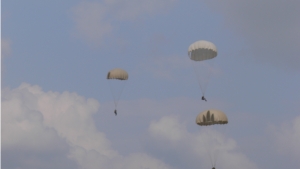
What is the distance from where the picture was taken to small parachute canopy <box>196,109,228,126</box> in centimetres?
11322

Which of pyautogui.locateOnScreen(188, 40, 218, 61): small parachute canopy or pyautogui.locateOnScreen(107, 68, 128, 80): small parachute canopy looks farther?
pyautogui.locateOnScreen(107, 68, 128, 80): small parachute canopy

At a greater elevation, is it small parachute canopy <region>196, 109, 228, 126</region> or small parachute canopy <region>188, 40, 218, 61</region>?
small parachute canopy <region>188, 40, 218, 61</region>

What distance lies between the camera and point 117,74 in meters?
124

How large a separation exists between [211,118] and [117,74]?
62.2 feet

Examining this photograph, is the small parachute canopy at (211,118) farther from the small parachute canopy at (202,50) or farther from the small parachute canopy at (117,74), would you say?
the small parachute canopy at (117,74)

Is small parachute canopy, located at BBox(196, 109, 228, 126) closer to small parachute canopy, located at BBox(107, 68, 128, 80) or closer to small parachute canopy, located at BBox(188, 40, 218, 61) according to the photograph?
small parachute canopy, located at BBox(188, 40, 218, 61)

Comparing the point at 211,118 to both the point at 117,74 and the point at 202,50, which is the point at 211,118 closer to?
the point at 202,50

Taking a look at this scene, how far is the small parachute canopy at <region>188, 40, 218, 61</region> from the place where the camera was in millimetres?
115438

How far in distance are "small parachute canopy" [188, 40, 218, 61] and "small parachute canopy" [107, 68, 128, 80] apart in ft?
38.6

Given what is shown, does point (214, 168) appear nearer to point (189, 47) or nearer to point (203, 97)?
point (203, 97)

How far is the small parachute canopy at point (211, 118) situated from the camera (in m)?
113

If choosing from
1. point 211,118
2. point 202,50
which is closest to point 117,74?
point 202,50

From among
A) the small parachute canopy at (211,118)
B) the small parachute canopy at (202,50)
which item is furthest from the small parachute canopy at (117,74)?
the small parachute canopy at (211,118)

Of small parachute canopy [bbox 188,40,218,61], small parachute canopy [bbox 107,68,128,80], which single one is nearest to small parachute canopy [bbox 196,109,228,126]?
small parachute canopy [bbox 188,40,218,61]
